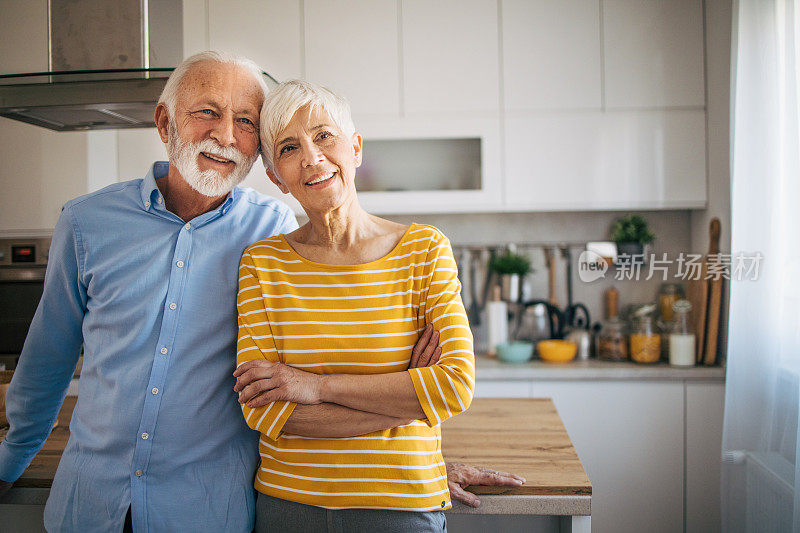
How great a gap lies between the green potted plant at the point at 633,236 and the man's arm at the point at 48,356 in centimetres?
245

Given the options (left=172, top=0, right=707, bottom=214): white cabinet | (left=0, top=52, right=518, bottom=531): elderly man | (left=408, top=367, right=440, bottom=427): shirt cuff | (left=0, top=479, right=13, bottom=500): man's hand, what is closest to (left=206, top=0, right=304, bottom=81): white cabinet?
(left=172, top=0, right=707, bottom=214): white cabinet

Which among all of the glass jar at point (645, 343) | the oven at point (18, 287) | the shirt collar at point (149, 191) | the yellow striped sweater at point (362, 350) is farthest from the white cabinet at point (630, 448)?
the oven at point (18, 287)

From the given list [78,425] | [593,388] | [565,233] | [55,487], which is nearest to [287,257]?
[78,425]

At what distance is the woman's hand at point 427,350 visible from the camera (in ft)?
3.29

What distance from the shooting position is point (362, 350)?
103cm

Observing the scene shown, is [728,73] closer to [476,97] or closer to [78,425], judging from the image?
[476,97]

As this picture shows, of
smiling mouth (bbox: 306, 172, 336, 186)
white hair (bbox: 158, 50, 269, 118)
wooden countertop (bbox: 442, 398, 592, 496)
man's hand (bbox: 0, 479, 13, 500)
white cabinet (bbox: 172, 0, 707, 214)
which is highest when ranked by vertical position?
white cabinet (bbox: 172, 0, 707, 214)

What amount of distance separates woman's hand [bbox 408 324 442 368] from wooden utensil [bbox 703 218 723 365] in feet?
6.44

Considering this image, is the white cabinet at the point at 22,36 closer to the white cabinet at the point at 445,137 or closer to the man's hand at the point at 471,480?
the white cabinet at the point at 445,137

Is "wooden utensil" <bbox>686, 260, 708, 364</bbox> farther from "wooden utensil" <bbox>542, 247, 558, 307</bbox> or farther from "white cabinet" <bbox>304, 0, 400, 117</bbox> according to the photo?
"white cabinet" <bbox>304, 0, 400, 117</bbox>

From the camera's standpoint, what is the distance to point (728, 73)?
242 cm

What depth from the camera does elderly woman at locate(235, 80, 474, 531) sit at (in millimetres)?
984

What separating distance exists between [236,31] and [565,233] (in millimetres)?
1900

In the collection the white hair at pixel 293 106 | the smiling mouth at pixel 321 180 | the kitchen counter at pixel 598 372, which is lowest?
the kitchen counter at pixel 598 372
